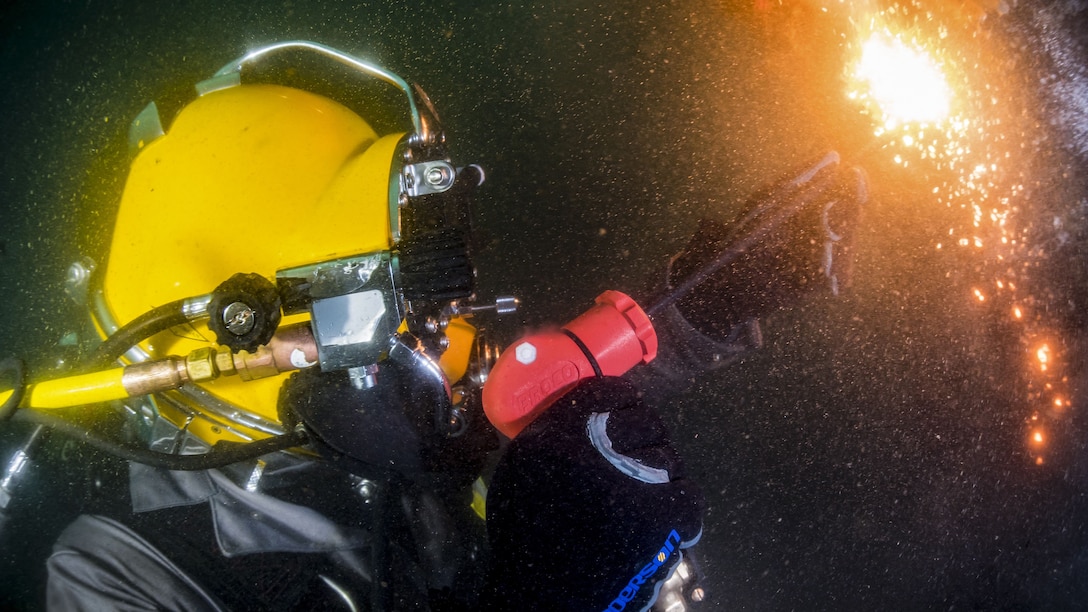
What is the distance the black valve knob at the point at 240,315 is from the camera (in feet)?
2.22

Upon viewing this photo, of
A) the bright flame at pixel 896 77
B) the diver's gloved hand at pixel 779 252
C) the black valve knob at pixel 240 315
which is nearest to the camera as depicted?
the black valve knob at pixel 240 315

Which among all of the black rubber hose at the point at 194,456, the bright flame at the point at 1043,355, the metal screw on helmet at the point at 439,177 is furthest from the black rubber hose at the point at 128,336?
the bright flame at the point at 1043,355

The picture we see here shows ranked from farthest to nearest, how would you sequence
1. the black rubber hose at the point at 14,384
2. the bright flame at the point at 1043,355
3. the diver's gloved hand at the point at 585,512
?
the bright flame at the point at 1043,355, the diver's gloved hand at the point at 585,512, the black rubber hose at the point at 14,384

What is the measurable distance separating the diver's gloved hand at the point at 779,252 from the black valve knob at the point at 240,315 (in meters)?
0.99

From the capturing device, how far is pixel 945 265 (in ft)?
8.79

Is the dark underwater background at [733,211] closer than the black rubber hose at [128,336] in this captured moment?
No

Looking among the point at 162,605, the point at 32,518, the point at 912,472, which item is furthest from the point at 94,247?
the point at 912,472

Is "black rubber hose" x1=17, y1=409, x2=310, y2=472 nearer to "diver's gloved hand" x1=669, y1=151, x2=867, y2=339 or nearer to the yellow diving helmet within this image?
the yellow diving helmet

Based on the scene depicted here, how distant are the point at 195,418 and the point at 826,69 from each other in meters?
2.63

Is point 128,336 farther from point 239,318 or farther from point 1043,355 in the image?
point 1043,355

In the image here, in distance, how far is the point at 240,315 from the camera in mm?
687

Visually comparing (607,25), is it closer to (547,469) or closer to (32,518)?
(547,469)

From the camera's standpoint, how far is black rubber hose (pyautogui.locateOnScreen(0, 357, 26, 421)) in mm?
777

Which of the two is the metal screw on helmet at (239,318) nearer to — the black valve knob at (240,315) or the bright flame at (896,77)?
the black valve knob at (240,315)
